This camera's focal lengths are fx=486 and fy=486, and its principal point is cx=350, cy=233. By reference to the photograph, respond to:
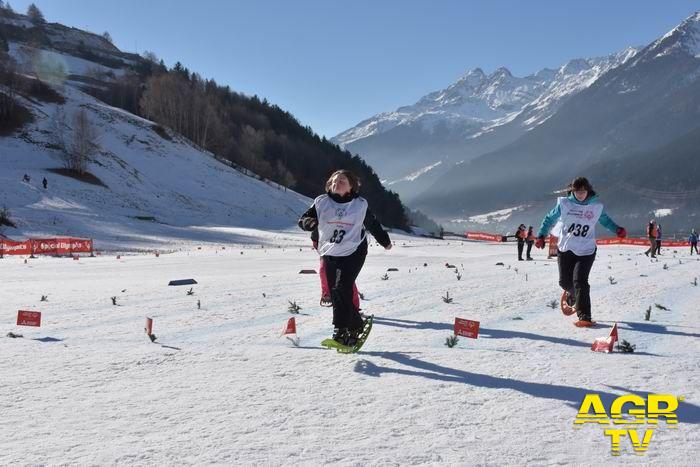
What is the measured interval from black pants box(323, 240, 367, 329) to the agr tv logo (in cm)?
214

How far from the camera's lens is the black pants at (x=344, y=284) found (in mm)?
4586

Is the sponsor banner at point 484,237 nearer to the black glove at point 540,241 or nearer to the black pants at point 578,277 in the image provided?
the black glove at point 540,241

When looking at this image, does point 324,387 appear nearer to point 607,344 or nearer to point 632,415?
point 632,415

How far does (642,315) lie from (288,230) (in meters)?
47.9

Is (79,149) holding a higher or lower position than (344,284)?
higher

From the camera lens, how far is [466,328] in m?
4.89

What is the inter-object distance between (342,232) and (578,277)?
3214mm

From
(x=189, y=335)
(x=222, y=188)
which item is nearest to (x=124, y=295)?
(x=189, y=335)

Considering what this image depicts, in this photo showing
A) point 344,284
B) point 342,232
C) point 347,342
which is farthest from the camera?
point 342,232

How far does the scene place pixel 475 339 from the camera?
195 inches

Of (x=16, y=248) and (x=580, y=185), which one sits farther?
(x=16, y=248)

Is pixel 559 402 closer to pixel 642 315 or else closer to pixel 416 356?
pixel 416 356

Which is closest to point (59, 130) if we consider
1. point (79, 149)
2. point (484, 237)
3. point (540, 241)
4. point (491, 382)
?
point (79, 149)

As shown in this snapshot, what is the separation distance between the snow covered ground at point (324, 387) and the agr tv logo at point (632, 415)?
0.05 m
